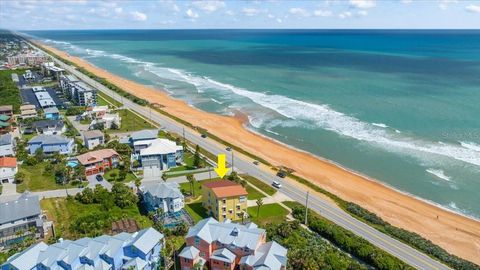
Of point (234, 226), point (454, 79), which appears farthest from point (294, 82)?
point (234, 226)

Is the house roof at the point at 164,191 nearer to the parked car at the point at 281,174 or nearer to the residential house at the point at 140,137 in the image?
the parked car at the point at 281,174

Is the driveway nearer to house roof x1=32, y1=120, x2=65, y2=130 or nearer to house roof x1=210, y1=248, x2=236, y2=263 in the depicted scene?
house roof x1=210, y1=248, x2=236, y2=263

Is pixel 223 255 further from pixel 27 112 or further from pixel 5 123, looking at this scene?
pixel 27 112

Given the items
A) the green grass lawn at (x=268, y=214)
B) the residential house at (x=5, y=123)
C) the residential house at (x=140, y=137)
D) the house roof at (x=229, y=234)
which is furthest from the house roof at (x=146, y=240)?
the residential house at (x=5, y=123)

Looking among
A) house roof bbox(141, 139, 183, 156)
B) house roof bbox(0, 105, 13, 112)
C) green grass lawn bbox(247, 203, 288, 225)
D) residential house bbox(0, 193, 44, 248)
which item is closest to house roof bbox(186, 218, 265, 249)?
green grass lawn bbox(247, 203, 288, 225)

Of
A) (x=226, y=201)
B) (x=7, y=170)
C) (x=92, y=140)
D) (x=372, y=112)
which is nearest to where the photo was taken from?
(x=226, y=201)

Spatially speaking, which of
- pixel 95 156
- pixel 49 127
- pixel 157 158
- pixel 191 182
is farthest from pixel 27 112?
pixel 191 182

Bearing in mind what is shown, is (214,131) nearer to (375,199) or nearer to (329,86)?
(375,199)
